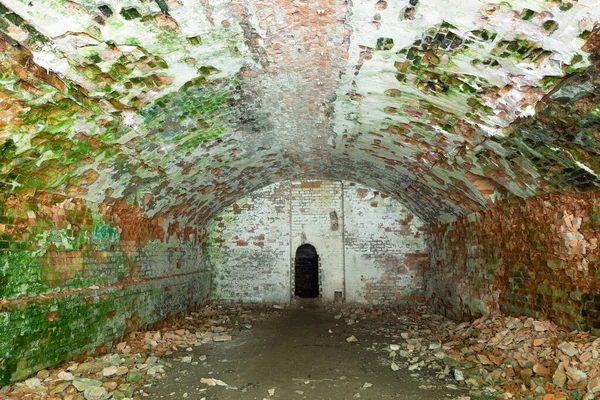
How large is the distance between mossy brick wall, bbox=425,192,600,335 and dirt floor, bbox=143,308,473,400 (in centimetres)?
167

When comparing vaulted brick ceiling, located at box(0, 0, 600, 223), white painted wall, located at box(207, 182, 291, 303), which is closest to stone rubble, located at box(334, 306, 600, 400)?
vaulted brick ceiling, located at box(0, 0, 600, 223)

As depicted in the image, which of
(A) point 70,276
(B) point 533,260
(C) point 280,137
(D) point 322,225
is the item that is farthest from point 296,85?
(D) point 322,225

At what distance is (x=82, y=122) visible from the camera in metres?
4.52

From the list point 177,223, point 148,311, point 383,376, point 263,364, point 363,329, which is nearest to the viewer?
point 383,376

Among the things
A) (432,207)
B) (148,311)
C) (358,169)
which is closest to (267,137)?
(358,169)

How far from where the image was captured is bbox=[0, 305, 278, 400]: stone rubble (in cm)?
468

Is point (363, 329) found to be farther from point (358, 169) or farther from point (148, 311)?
point (148, 311)

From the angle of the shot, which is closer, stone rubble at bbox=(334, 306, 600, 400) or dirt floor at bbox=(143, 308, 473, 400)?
stone rubble at bbox=(334, 306, 600, 400)

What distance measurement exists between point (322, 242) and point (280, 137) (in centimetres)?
503

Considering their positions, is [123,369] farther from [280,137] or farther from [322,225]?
[322,225]

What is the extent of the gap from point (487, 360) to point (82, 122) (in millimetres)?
5420

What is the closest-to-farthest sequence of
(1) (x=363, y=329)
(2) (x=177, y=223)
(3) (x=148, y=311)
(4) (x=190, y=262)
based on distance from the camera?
(3) (x=148, y=311) → (1) (x=363, y=329) → (2) (x=177, y=223) → (4) (x=190, y=262)

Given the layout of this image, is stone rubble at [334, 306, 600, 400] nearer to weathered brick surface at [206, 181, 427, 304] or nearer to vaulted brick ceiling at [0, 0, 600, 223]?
vaulted brick ceiling at [0, 0, 600, 223]

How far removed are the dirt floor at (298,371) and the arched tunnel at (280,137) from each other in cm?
50
